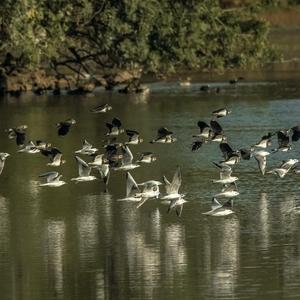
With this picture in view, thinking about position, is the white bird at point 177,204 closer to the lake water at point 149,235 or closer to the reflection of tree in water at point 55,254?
the lake water at point 149,235

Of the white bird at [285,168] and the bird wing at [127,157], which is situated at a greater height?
the bird wing at [127,157]

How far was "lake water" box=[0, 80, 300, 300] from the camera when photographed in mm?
17344

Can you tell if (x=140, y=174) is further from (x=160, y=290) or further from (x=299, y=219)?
(x=160, y=290)

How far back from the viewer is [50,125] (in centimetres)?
3919

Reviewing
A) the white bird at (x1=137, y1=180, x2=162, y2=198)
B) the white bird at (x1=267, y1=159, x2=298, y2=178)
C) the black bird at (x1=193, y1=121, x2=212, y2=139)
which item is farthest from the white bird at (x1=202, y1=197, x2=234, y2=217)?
the black bird at (x1=193, y1=121, x2=212, y2=139)

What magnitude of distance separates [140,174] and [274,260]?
928 centimetres

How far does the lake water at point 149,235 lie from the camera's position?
1734cm

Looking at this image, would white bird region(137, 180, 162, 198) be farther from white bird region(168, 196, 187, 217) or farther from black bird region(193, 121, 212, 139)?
black bird region(193, 121, 212, 139)

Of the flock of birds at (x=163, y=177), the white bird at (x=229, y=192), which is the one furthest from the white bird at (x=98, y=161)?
the white bird at (x=229, y=192)

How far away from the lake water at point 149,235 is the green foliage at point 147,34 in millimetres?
12134

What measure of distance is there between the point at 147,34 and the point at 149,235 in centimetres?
2679

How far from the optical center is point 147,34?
47.0 m

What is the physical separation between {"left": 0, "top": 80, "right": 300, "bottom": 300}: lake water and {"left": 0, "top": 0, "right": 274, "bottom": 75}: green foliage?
39.8ft

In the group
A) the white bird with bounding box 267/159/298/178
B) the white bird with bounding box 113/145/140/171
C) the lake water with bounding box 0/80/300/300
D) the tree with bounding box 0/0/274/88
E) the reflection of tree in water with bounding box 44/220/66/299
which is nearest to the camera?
the lake water with bounding box 0/80/300/300
